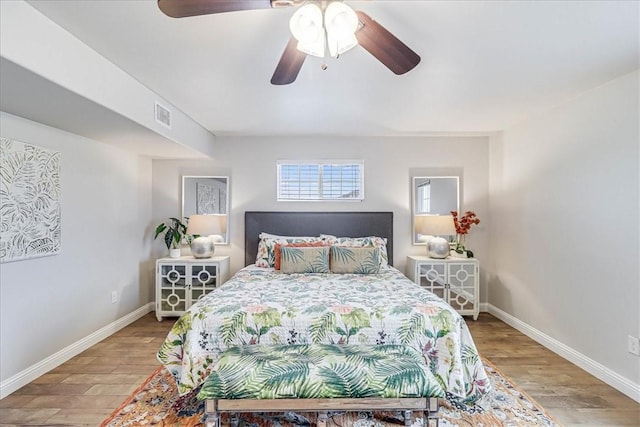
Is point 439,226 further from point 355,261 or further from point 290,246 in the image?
point 290,246

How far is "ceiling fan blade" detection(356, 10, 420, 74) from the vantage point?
4.95ft

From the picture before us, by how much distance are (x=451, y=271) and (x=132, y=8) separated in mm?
3865

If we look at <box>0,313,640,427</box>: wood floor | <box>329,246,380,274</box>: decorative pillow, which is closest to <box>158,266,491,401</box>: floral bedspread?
<box>0,313,640,427</box>: wood floor

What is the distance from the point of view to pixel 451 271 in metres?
4.03

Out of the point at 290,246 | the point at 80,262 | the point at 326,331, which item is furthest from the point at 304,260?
the point at 80,262

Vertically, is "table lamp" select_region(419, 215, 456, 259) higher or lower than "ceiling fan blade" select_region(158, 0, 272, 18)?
lower

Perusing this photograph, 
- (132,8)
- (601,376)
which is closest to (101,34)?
(132,8)

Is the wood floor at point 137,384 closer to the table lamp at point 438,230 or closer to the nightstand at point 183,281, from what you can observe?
the nightstand at point 183,281

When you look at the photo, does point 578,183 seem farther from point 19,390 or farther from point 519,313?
point 19,390

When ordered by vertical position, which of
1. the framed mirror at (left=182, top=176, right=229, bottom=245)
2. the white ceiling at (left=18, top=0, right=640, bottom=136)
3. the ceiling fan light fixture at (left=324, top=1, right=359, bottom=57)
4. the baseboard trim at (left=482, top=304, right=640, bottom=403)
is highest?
the white ceiling at (left=18, top=0, right=640, bottom=136)

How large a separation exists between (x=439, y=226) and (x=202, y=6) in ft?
11.3

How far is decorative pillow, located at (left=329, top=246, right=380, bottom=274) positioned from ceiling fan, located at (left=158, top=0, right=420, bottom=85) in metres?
2.03

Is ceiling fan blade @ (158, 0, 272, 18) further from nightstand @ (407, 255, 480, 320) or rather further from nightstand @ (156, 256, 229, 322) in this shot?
nightstand @ (407, 255, 480, 320)

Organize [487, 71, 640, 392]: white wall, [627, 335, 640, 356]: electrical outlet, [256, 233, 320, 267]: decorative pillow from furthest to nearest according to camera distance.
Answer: [256, 233, 320, 267]: decorative pillow → [487, 71, 640, 392]: white wall → [627, 335, 640, 356]: electrical outlet
